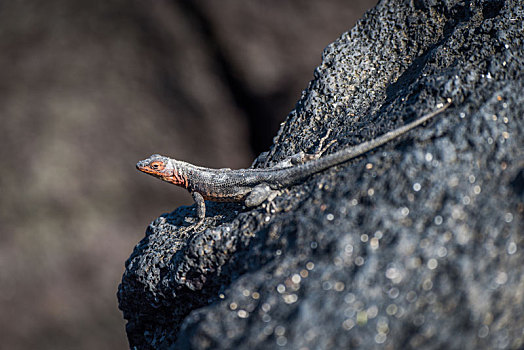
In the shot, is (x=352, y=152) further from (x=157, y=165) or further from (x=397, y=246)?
(x=157, y=165)

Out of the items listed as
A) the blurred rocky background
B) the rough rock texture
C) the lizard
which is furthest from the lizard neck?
the blurred rocky background

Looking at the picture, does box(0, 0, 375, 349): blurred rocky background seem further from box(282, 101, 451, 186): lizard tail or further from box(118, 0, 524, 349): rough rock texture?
box(282, 101, 451, 186): lizard tail

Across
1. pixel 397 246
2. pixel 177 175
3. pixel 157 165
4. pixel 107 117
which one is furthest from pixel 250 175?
pixel 107 117

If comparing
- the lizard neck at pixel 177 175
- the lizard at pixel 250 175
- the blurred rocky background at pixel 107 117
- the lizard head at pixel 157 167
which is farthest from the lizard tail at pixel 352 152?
the blurred rocky background at pixel 107 117

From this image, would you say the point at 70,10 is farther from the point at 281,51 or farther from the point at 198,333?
the point at 198,333

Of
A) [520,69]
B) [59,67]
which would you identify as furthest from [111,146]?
[520,69]

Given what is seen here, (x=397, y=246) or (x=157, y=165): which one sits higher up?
(x=157, y=165)

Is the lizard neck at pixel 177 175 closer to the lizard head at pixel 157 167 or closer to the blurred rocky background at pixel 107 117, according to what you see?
the lizard head at pixel 157 167
